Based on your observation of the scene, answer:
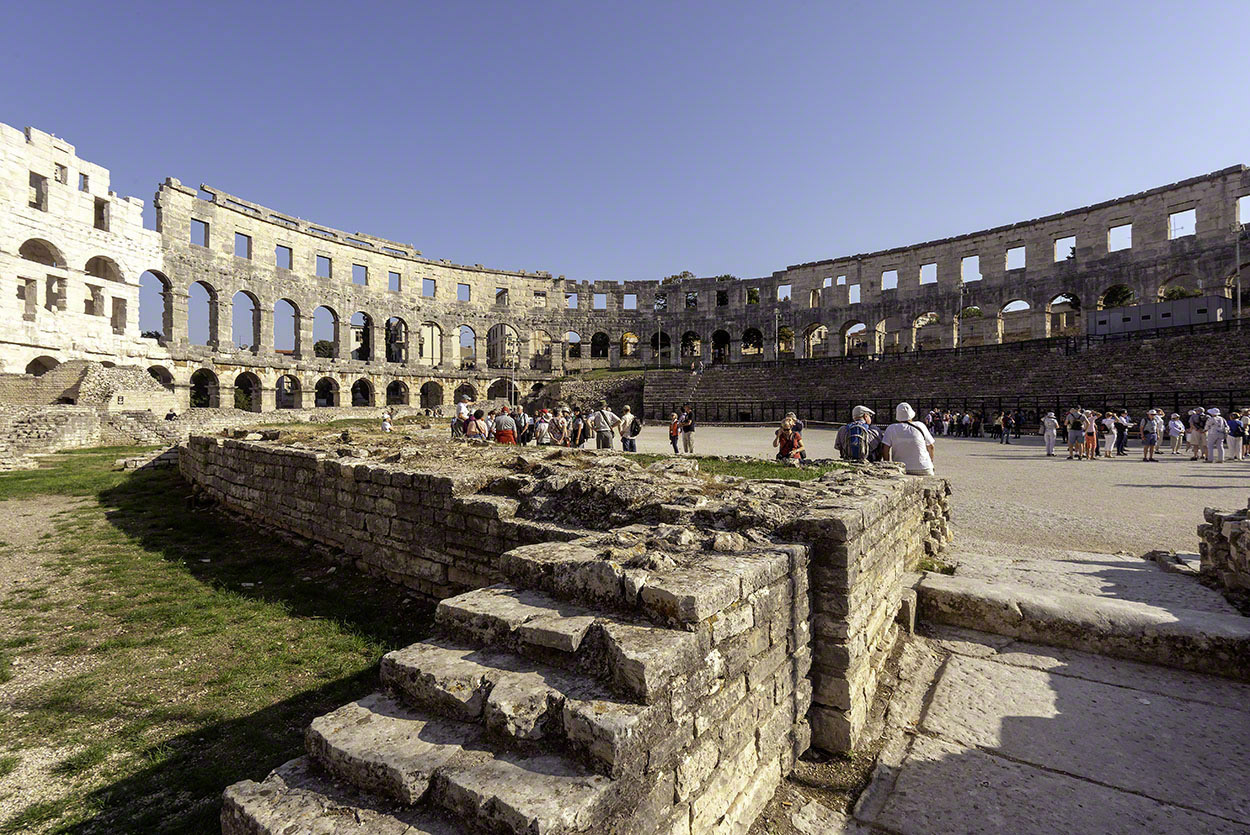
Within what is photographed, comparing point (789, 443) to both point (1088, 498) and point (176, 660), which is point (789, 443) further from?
point (176, 660)

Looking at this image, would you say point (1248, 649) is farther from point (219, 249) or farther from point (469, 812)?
point (219, 249)

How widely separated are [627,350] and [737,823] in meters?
53.7

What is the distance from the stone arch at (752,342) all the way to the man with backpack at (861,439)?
4178 centimetres

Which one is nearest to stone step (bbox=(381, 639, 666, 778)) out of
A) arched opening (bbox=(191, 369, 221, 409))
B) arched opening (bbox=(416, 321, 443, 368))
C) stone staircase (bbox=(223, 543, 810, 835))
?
stone staircase (bbox=(223, 543, 810, 835))

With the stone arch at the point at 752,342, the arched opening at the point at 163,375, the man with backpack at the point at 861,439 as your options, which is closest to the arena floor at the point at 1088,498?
the man with backpack at the point at 861,439

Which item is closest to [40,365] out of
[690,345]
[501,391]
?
[501,391]

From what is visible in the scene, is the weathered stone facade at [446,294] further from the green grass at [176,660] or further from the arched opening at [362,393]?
the green grass at [176,660]

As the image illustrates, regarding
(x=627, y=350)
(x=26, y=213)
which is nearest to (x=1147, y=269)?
(x=627, y=350)

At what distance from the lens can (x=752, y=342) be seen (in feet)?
169

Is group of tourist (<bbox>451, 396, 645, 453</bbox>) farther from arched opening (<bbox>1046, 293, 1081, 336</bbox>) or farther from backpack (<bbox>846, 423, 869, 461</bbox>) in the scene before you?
arched opening (<bbox>1046, 293, 1081, 336</bbox>)

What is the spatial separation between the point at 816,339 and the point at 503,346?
28960 millimetres

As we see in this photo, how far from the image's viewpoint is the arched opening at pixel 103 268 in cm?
3105

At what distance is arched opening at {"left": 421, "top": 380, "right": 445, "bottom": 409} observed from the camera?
43969mm

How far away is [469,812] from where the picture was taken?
5.53 feet
